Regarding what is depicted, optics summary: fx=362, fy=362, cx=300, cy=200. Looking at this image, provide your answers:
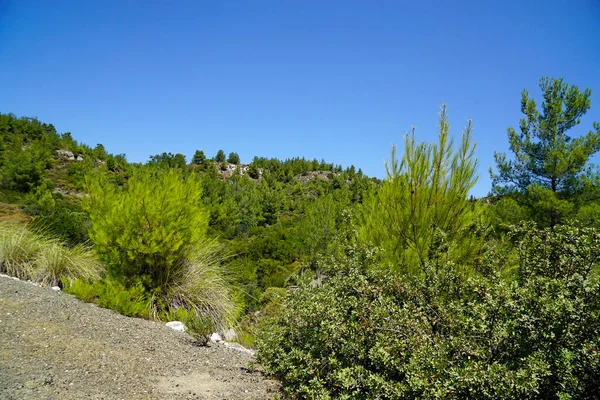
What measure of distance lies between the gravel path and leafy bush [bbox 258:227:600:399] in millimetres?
726

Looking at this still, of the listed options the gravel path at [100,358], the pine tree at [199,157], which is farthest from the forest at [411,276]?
the pine tree at [199,157]

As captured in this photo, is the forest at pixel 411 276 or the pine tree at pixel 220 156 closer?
the forest at pixel 411 276

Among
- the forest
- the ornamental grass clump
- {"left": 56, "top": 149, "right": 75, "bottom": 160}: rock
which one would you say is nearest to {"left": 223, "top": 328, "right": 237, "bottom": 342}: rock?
the forest

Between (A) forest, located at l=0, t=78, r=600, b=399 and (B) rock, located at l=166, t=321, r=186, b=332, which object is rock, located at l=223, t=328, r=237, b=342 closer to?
(A) forest, located at l=0, t=78, r=600, b=399

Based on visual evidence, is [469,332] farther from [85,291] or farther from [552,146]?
[552,146]

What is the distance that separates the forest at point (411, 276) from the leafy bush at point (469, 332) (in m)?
0.01

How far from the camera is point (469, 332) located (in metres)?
2.74

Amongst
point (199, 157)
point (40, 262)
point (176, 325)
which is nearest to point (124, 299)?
point (176, 325)

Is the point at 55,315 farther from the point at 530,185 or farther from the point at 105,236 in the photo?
the point at 530,185

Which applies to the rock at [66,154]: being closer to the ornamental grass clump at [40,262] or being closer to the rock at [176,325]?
the ornamental grass clump at [40,262]

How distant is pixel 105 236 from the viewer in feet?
20.4

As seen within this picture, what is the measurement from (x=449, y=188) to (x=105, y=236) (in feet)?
18.8

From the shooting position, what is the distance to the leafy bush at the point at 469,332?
224cm

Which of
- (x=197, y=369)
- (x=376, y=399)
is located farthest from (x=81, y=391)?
(x=376, y=399)
